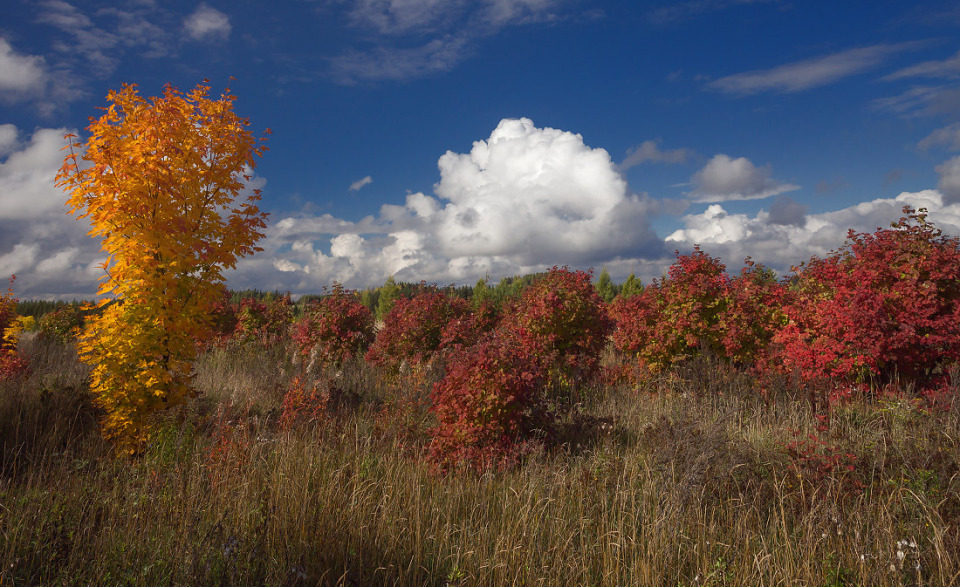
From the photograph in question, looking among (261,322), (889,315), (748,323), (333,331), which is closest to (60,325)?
(261,322)

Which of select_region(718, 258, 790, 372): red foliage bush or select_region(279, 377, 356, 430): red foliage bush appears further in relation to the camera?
select_region(718, 258, 790, 372): red foliage bush

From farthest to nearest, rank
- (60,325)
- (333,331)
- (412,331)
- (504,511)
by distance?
(60,325), (333,331), (412,331), (504,511)

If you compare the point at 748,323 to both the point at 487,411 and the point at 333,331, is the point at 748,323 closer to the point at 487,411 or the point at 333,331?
the point at 487,411

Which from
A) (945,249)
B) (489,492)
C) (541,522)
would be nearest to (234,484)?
(489,492)

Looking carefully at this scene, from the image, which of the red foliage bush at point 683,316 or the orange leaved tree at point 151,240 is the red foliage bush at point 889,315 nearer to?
the red foliage bush at point 683,316

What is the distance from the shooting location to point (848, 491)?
4465mm

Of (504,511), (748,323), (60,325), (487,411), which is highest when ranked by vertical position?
(60,325)

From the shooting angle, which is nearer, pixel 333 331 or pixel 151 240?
pixel 151 240

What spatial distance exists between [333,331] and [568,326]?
5.76 meters

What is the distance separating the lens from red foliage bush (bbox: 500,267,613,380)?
30.6 feet

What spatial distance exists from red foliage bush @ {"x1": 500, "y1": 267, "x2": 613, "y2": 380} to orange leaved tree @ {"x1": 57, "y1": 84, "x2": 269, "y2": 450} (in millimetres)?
5383

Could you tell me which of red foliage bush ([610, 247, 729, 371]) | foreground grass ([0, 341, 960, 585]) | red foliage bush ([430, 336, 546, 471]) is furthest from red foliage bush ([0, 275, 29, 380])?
red foliage bush ([610, 247, 729, 371])

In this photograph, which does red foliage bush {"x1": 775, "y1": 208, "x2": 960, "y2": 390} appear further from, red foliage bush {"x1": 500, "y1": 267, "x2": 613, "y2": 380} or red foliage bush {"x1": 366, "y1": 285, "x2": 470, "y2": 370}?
red foliage bush {"x1": 366, "y1": 285, "x2": 470, "y2": 370}

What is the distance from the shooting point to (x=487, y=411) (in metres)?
5.39
